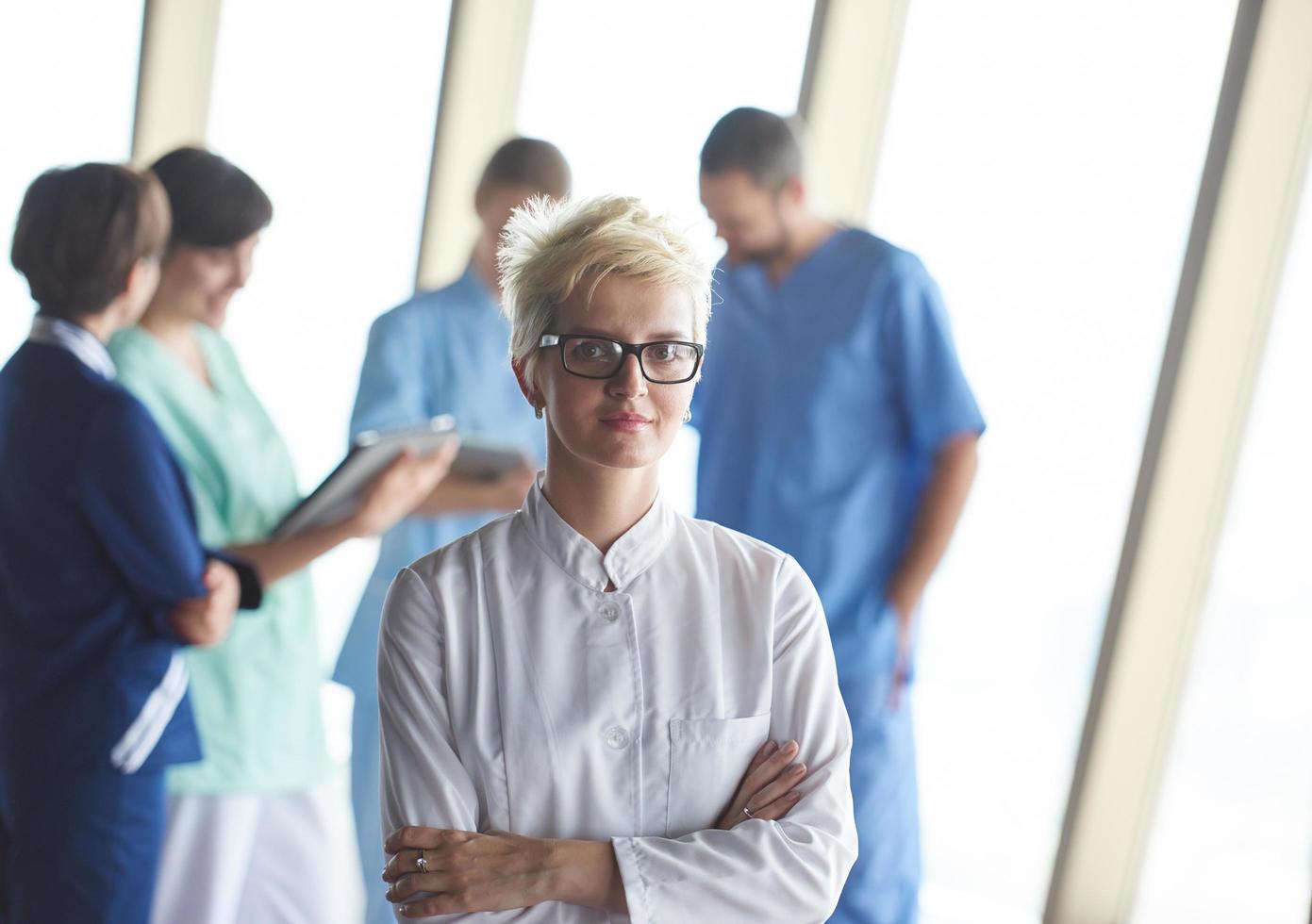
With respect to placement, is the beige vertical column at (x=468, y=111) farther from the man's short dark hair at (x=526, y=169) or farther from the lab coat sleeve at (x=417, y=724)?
the lab coat sleeve at (x=417, y=724)

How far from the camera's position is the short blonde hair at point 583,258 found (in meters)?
1.10

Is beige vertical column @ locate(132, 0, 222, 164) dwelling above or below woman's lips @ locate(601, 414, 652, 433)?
above

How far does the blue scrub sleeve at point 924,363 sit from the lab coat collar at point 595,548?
3.44 feet

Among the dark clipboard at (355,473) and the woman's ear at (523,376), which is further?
the dark clipboard at (355,473)

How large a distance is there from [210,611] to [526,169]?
1111 millimetres

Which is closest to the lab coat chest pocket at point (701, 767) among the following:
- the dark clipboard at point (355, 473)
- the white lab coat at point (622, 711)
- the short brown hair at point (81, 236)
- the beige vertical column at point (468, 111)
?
the white lab coat at point (622, 711)

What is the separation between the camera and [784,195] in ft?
7.32

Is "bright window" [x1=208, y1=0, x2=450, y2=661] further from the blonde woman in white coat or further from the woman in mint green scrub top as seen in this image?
the blonde woman in white coat

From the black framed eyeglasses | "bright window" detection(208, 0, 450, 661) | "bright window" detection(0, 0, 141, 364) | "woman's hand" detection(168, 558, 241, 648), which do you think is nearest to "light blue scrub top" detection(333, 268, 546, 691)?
"woman's hand" detection(168, 558, 241, 648)

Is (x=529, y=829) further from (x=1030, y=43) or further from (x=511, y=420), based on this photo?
(x=1030, y=43)

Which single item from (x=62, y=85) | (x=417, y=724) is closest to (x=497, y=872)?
(x=417, y=724)

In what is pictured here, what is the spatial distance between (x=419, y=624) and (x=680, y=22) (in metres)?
2.56

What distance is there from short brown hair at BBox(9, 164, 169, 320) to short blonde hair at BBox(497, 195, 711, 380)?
0.77 m

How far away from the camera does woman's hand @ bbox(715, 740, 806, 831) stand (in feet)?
3.71
